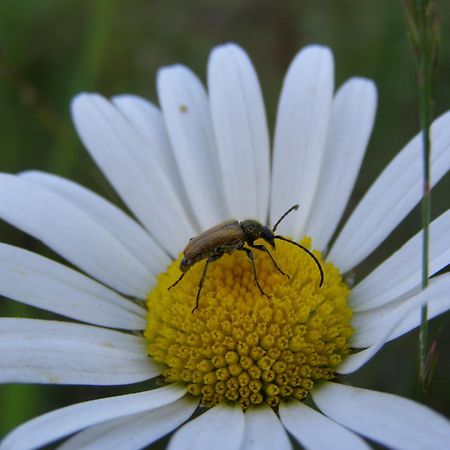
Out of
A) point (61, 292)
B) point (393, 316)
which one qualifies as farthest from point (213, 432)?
point (61, 292)

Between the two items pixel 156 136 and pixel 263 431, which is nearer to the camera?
pixel 263 431

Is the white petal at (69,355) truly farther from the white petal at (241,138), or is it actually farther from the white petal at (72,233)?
the white petal at (241,138)

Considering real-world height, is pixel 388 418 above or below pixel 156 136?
below

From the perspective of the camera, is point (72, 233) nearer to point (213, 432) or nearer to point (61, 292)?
point (61, 292)

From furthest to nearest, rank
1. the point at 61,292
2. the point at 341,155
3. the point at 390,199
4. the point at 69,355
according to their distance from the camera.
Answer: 1. the point at 341,155
2. the point at 390,199
3. the point at 61,292
4. the point at 69,355

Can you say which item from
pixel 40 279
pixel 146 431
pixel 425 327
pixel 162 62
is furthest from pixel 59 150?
pixel 425 327

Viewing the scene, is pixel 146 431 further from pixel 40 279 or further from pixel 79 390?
pixel 79 390

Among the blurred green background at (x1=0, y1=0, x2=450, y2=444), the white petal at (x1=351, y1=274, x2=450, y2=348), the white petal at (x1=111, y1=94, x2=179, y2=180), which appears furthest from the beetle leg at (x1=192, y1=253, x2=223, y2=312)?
the blurred green background at (x1=0, y1=0, x2=450, y2=444)
